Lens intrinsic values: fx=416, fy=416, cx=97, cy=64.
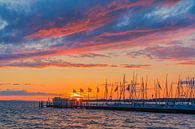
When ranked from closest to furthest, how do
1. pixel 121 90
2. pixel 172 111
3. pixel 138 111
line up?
pixel 172 111 → pixel 138 111 → pixel 121 90

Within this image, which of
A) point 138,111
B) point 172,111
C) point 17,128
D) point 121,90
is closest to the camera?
point 17,128

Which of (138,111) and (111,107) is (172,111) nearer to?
(138,111)

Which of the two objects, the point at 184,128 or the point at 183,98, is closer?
the point at 184,128

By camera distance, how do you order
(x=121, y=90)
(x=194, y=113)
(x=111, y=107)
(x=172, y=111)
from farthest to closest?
(x=121, y=90), (x=111, y=107), (x=172, y=111), (x=194, y=113)

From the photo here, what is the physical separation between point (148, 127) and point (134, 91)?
9895cm

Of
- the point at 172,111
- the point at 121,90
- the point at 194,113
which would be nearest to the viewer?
the point at 194,113

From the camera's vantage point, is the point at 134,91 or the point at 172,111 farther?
the point at 134,91

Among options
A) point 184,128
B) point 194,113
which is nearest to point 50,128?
point 184,128

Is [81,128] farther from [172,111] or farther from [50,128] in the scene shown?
[172,111]

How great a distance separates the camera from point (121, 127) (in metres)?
77.1

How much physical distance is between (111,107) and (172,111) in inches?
1474

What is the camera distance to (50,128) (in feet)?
247

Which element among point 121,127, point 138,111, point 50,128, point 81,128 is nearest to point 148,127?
point 121,127

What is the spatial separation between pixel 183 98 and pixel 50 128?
333 ft
